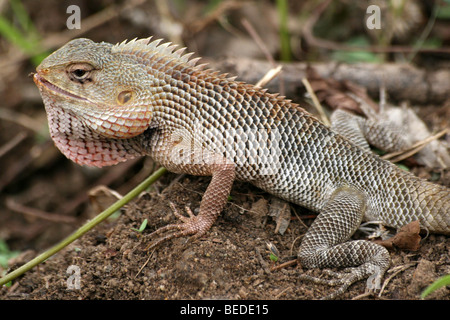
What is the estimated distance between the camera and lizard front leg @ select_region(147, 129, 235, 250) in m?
4.26

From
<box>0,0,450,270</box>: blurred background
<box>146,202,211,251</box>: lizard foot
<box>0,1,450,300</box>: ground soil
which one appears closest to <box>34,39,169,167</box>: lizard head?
<box>0,1,450,300</box>: ground soil

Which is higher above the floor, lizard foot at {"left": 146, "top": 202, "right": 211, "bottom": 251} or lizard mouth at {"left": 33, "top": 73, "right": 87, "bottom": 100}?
lizard mouth at {"left": 33, "top": 73, "right": 87, "bottom": 100}

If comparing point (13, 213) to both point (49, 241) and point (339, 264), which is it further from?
point (339, 264)

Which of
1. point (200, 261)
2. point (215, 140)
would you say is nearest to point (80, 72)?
point (215, 140)

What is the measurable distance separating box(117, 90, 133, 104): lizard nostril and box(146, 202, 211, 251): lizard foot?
1.34 m

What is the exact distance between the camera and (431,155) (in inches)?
221

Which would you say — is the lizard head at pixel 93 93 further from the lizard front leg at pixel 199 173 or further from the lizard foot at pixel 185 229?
the lizard foot at pixel 185 229

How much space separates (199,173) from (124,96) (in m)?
1.13

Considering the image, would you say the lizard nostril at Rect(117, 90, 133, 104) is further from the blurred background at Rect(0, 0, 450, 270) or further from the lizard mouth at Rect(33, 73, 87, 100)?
the blurred background at Rect(0, 0, 450, 270)

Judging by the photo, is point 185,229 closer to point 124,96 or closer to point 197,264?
point 197,264

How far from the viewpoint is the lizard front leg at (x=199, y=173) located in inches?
168

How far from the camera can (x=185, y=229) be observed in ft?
13.9
